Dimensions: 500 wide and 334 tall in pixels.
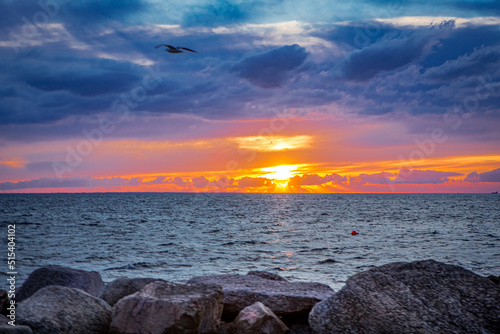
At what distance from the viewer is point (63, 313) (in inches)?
297

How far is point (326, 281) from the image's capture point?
18.0 meters

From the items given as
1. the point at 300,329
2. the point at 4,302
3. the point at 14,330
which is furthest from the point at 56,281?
the point at 300,329

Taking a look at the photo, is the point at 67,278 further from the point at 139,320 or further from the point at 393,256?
the point at 393,256

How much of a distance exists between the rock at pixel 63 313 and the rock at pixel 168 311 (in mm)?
518

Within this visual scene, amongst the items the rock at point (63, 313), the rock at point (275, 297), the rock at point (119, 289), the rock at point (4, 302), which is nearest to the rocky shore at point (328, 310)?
the rock at point (63, 313)

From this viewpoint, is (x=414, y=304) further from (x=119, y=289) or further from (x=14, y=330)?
(x=119, y=289)

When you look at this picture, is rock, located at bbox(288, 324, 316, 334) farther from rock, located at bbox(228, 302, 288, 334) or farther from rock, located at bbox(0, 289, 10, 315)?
rock, located at bbox(0, 289, 10, 315)

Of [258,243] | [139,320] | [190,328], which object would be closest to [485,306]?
[190,328]

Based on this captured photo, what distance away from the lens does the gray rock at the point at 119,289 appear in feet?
33.4

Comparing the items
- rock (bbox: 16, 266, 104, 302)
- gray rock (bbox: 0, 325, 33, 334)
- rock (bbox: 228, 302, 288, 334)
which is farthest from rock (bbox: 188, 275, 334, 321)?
rock (bbox: 16, 266, 104, 302)

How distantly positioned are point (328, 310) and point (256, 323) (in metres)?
1.22

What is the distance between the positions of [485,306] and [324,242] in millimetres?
27551

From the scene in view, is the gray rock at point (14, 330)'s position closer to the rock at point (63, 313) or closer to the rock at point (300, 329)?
the rock at point (63, 313)

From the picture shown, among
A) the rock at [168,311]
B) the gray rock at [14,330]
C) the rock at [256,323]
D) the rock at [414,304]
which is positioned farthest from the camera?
the rock at [256,323]
